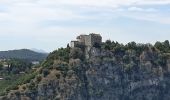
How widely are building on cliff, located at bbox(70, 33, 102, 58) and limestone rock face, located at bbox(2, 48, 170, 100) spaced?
1.34 m

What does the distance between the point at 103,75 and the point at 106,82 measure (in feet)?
6.05

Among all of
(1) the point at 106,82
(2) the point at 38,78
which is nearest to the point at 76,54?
(1) the point at 106,82

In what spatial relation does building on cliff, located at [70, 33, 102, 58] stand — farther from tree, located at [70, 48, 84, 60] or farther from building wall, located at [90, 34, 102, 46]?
tree, located at [70, 48, 84, 60]

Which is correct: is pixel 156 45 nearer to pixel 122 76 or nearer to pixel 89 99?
pixel 122 76

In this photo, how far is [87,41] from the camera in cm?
12338

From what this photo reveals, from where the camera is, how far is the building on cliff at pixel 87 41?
123 m

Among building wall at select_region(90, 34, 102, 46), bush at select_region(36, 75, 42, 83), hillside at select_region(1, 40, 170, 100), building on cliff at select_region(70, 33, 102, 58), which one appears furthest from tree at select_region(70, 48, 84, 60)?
bush at select_region(36, 75, 42, 83)

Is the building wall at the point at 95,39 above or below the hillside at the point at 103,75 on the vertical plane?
above

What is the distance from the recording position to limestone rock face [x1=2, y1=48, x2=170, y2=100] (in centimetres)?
11338

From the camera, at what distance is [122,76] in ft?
403

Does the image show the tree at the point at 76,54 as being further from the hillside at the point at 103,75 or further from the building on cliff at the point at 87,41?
the building on cliff at the point at 87,41

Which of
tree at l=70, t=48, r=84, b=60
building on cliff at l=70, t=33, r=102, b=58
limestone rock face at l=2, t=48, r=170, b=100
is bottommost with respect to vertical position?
limestone rock face at l=2, t=48, r=170, b=100

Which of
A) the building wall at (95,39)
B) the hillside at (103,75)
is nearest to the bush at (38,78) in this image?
the hillside at (103,75)

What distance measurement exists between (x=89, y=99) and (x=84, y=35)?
1604cm
